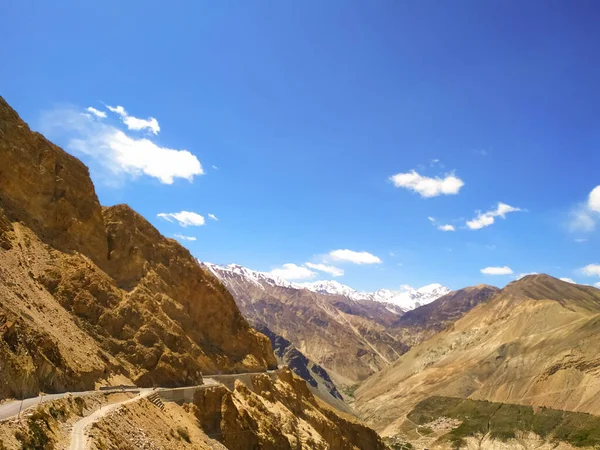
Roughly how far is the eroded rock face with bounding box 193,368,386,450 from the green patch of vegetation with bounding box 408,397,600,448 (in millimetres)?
65342

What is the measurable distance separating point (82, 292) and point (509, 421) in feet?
396

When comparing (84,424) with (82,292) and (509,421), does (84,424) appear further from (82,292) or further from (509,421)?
(509,421)

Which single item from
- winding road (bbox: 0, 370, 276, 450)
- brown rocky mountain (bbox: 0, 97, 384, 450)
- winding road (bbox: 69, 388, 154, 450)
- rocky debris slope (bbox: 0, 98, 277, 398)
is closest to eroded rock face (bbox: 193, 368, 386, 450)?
brown rocky mountain (bbox: 0, 97, 384, 450)

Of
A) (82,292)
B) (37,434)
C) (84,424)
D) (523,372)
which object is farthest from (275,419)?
(523,372)

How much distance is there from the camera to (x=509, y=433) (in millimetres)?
114500

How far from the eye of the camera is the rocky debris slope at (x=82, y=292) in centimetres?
2467

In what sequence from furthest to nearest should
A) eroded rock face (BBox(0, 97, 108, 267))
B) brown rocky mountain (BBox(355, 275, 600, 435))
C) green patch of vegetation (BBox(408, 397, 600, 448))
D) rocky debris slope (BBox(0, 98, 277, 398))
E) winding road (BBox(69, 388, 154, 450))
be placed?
brown rocky mountain (BBox(355, 275, 600, 435)), green patch of vegetation (BBox(408, 397, 600, 448)), eroded rock face (BBox(0, 97, 108, 267)), rocky debris slope (BBox(0, 98, 277, 398)), winding road (BBox(69, 388, 154, 450))

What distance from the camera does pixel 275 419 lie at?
4316 cm

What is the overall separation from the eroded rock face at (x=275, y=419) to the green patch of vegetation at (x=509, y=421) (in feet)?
214

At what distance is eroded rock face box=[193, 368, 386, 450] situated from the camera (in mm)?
34125

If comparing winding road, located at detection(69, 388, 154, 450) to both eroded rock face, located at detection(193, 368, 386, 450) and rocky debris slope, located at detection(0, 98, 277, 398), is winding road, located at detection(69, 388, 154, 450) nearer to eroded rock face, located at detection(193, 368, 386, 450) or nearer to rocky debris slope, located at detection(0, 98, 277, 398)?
rocky debris slope, located at detection(0, 98, 277, 398)

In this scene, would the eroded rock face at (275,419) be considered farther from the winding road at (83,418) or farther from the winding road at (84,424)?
the winding road at (84,424)

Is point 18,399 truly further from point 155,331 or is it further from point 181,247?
point 181,247

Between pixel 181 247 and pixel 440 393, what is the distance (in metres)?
142
